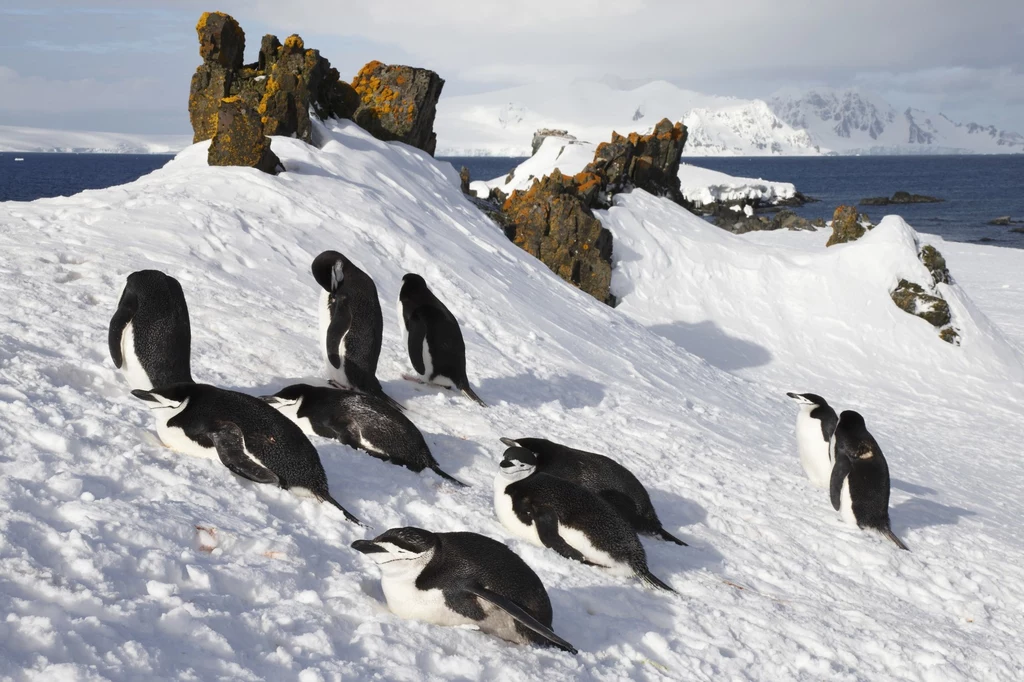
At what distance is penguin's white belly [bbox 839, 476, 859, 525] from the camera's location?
27.0 feet

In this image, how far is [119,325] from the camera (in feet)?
19.6

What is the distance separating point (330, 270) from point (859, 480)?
5522mm

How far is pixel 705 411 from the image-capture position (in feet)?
38.3

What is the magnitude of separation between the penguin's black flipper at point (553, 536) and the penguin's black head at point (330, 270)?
330 centimetres

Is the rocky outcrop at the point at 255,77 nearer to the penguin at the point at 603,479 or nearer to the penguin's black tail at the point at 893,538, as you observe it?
the penguin at the point at 603,479

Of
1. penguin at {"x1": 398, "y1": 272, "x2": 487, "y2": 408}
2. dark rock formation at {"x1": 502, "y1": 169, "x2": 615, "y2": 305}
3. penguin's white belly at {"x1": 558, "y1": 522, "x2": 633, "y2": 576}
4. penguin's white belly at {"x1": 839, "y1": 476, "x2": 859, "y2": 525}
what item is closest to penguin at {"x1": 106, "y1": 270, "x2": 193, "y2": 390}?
penguin at {"x1": 398, "y1": 272, "x2": 487, "y2": 408}

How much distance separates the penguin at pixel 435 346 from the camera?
8.41m

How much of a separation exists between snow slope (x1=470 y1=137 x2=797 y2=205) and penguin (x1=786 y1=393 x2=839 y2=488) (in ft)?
51.6

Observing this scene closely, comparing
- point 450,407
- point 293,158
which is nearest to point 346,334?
point 450,407

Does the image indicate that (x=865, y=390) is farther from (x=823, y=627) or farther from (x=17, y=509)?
(x=17, y=509)

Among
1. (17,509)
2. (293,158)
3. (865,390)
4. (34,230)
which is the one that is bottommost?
(865,390)

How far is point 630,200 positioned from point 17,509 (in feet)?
70.6

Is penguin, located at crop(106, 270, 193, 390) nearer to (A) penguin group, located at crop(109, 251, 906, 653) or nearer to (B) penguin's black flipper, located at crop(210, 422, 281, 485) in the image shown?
(A) penguin group, located at crop(109, 251, 906, 653)

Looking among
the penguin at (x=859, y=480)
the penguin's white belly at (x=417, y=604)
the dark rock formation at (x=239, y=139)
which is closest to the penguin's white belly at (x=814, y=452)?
the penguin at (x=859, y=480)
